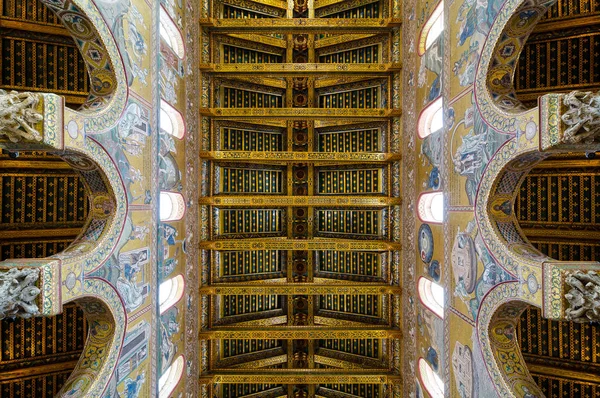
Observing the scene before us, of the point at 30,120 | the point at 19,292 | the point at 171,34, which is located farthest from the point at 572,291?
the point at 171,34

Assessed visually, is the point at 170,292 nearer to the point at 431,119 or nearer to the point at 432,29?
the point at 431,119

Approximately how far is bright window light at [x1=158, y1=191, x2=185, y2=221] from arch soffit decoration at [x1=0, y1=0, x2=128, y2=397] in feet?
8.00

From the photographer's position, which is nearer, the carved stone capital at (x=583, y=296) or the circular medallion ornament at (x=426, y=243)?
the carved stone capital at (x=583, y=296)

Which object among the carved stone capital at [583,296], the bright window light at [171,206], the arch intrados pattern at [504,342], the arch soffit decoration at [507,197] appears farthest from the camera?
the bright window light at [171,206]

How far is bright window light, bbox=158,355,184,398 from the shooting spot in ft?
32.5

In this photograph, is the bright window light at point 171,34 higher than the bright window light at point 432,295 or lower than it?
higher

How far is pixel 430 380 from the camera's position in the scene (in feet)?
34.6

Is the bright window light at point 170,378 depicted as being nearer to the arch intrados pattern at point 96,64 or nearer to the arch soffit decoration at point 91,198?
the arch soffit decoration at point 91,198

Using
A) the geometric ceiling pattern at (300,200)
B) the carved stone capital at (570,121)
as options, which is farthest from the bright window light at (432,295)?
the carved stone capital at (570,121)

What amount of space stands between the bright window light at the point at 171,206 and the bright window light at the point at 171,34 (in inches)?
172

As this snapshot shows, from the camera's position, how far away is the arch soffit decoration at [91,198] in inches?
228

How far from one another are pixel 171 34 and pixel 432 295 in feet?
37.2

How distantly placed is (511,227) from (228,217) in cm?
1047

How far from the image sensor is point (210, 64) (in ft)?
40.2
